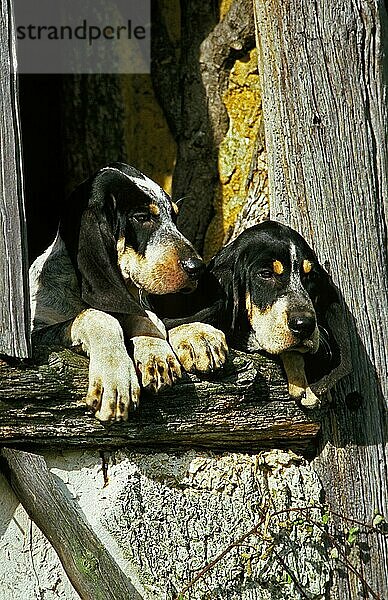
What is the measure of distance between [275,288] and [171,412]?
69 cm

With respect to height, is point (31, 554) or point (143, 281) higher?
point (143, 281)

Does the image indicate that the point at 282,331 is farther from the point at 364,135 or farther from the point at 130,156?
the point at 130,156

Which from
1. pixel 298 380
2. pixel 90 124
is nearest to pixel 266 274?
pixel 298 380

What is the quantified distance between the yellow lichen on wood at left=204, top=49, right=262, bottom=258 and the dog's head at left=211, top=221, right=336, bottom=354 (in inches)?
63.1

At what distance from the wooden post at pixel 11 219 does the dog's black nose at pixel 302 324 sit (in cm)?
105

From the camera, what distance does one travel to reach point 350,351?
441 cm

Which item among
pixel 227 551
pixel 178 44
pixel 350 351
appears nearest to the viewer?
pixel 227 551

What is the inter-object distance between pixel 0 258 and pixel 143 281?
65cm

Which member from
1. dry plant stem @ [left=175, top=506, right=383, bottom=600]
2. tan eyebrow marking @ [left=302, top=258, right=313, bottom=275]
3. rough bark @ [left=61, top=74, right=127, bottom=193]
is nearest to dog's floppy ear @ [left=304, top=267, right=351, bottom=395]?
tan eyebrow marking @ [left=302, top=258, right=313, bottom=275]

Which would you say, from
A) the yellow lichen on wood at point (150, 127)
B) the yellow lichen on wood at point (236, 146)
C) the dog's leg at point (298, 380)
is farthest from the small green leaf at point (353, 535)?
the yellow lichen on wood at point (150, 127)

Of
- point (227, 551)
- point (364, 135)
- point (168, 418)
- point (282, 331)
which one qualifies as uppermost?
point (364, 135)

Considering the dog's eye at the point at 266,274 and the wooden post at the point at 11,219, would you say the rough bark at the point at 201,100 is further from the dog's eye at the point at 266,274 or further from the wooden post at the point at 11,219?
the wooden post at the point at 11,219

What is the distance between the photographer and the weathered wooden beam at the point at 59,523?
12.4 feet

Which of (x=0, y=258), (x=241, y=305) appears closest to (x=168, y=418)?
(x=241, y=305)
